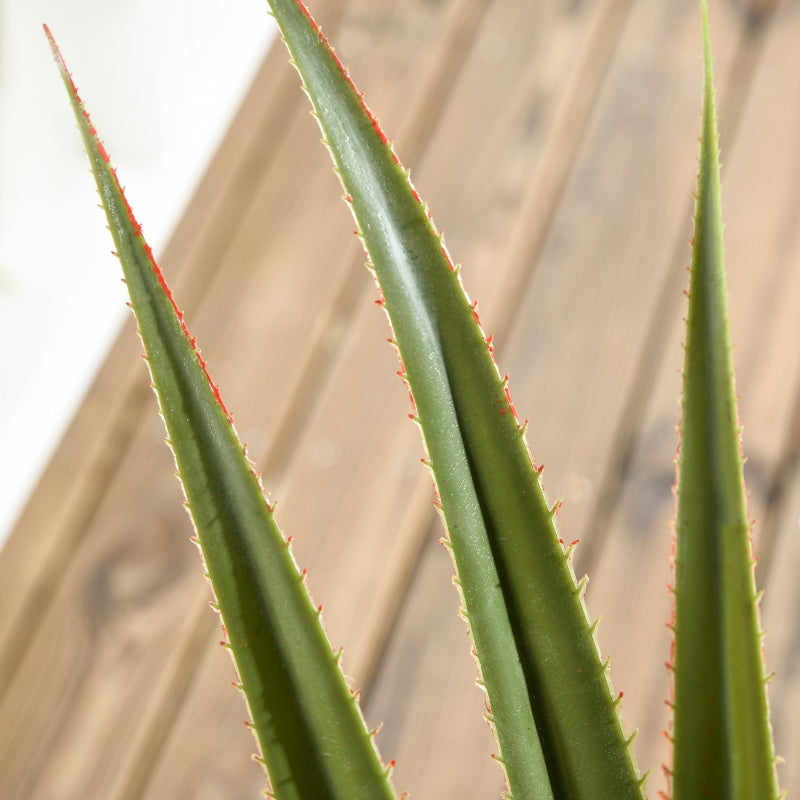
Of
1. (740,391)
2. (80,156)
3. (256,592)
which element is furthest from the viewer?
(80,156)

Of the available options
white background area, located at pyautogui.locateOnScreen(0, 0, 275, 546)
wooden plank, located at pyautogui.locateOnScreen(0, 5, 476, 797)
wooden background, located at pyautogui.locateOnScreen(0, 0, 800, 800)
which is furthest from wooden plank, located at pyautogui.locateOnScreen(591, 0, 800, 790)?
white background area, located at pyautogui.locateOnScreen(0, 0, 275, 546)

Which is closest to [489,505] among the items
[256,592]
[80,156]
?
[256,592]

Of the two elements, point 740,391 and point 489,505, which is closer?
point 489,505

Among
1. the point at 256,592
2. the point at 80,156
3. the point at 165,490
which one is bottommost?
the point at 256,592

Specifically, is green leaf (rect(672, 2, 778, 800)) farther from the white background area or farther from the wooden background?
the white background area

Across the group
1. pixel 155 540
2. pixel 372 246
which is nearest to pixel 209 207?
pixel 155 540

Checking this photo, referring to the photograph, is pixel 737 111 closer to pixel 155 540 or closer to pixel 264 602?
pixel 155 540

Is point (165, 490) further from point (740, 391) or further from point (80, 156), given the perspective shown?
point (740, 391)
